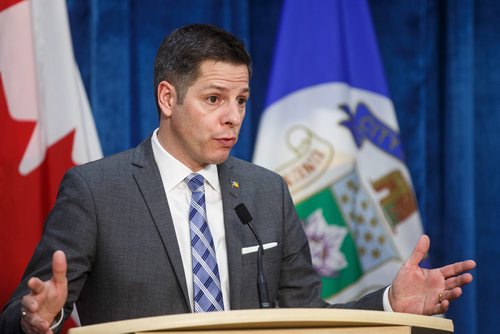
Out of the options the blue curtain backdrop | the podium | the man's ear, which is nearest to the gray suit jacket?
the man's ear

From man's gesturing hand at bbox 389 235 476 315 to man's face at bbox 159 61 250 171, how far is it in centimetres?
61

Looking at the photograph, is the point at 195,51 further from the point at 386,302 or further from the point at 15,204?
the point at 15,204

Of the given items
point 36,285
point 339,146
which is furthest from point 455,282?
point 339,146

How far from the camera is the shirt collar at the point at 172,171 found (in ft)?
7.95

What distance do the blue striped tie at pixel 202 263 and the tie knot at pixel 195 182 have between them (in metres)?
0.02

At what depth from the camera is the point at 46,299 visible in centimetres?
185

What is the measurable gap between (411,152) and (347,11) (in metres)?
0.85

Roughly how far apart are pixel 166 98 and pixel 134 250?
494 millimetres

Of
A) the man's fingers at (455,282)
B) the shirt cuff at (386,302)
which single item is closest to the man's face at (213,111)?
the shirt cuff at (386,302)

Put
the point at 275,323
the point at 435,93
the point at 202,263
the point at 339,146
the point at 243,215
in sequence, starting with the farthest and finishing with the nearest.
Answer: the point at 435,93, the point at 339,146, the point at 202,263, the point at 243,215, the point at 275,323

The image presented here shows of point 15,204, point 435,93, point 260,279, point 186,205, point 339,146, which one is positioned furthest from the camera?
point 435,93

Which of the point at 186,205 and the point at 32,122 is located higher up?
the point at 32,122

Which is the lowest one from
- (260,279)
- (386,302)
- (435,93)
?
(386,302)

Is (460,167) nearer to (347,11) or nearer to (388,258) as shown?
(388,258)
